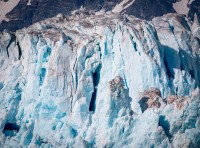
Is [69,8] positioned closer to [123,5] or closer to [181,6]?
[123,5]

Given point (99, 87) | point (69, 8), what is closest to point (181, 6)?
point (69, 8)

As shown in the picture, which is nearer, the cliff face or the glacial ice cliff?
the glacial ice cliff

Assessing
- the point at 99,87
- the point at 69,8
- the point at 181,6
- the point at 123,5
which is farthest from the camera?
the point at 181,6

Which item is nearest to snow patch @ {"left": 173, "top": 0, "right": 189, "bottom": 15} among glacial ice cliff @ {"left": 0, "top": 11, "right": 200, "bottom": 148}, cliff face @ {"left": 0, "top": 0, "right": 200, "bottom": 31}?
cliff face @ {"left": 0, "top": 0, "right": 200, "bottom": 31}

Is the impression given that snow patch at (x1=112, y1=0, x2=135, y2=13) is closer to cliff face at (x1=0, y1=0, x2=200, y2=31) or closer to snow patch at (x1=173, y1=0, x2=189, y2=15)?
cliff face at (x1=0, y1=0, x2=200, y2=31)

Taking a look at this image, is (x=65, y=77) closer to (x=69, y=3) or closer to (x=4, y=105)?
(x=4, y=105)

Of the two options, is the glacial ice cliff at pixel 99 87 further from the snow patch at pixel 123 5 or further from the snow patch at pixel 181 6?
the snow patch at pixel 181 6
